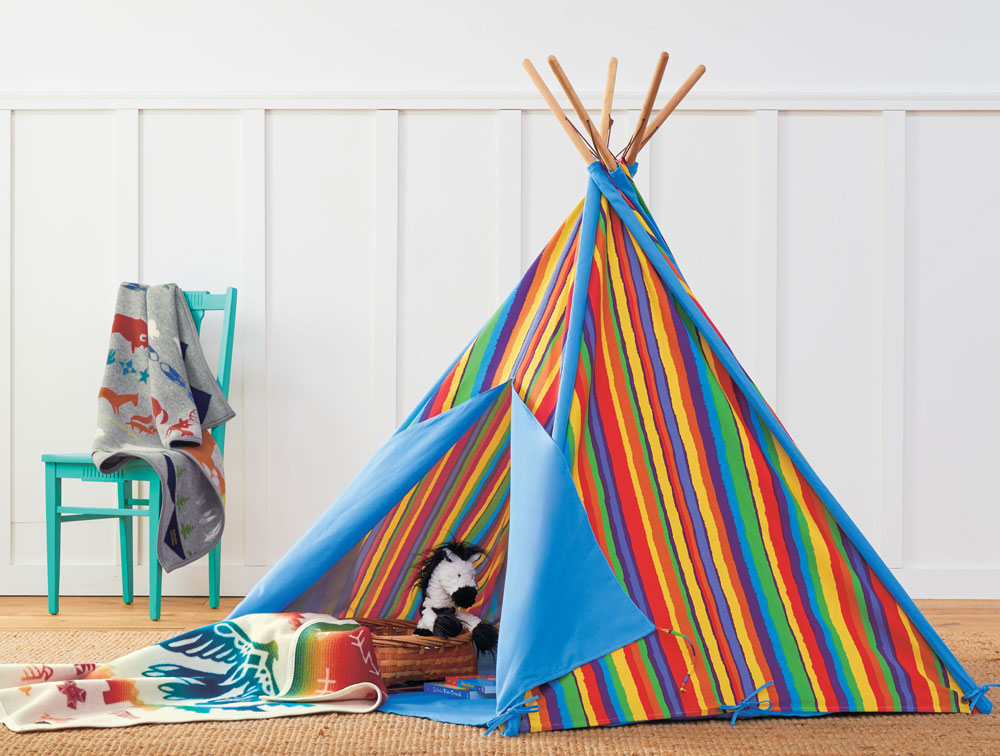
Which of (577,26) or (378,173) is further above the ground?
(577,26)

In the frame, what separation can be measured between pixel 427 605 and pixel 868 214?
2.04 metres

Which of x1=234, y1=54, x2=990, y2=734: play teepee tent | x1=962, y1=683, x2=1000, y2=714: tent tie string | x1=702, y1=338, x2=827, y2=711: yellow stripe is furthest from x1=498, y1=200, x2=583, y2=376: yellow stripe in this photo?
x1=962, y1=683, x2=1000, y2=714: tent tie string

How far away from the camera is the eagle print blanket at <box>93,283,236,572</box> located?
2621mm

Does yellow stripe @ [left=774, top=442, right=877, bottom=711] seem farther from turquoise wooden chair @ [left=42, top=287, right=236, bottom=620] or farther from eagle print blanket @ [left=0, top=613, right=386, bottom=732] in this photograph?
turquoise wooden chair @ [left=42, top=287, right=236, bottom=620]

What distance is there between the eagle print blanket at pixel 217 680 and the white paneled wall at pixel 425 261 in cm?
127

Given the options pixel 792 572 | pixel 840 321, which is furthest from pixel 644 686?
pixel 840 321

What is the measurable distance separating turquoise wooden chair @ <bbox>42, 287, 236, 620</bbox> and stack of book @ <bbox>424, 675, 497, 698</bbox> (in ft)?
3.83

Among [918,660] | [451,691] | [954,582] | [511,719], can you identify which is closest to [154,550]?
[451,691]

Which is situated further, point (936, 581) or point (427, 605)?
point (936, 581)

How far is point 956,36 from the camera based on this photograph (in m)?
3.11

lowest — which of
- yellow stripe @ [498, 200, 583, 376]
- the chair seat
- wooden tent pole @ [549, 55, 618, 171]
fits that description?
the chair seat

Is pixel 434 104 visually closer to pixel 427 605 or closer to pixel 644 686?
pixel 427 605

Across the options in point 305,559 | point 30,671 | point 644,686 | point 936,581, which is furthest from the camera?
point 936,581

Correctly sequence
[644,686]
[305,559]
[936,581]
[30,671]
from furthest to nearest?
[936,581] < [305,559] < [30,671] < [644,686]
